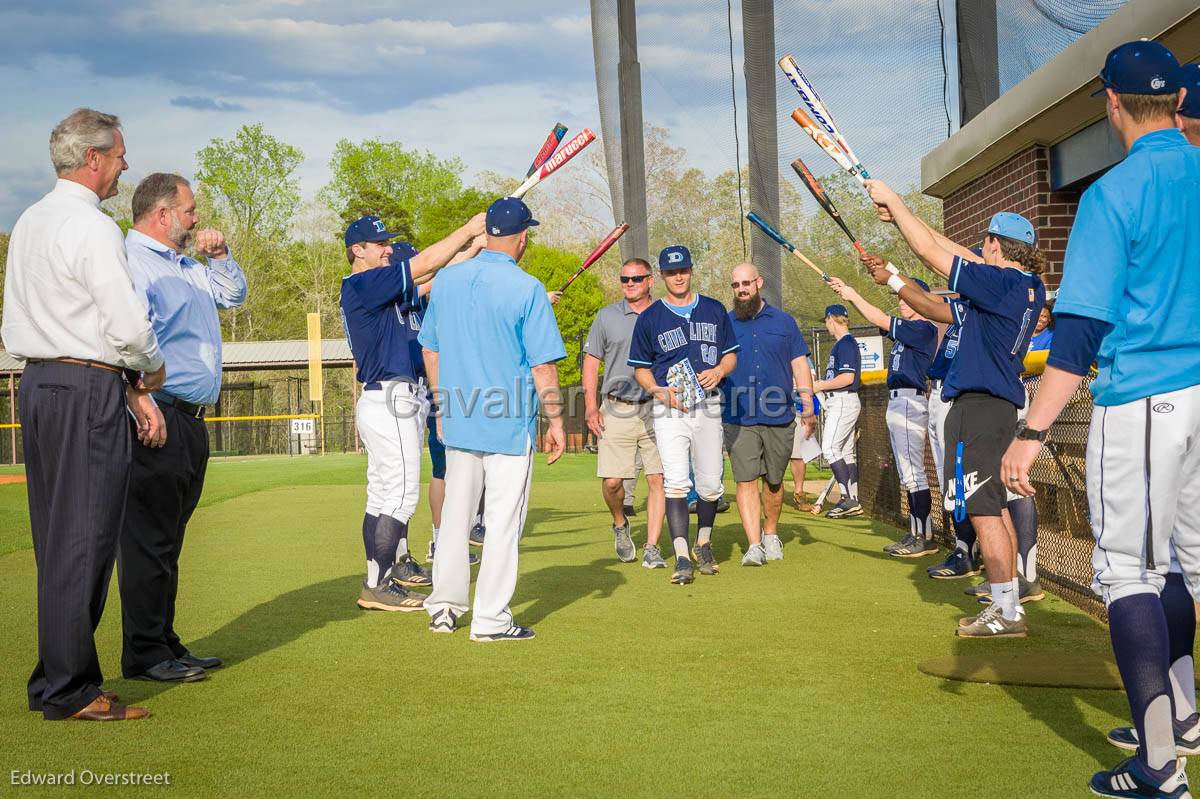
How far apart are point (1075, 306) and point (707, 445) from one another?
491cm

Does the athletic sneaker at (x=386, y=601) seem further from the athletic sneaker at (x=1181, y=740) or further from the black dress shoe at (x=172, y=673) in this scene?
the athletic sneaker at (x=1181, y=740)

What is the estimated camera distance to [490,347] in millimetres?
5918

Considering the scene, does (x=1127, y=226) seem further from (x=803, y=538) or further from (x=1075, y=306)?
(x=803, y=538)

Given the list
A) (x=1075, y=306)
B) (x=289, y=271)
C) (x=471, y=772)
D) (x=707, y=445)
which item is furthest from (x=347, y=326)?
(x=289, y=271)

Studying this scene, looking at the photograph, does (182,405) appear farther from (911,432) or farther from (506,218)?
(911,432)

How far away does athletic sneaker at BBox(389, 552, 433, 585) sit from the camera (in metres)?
7.52

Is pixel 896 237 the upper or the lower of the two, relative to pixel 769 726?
upper

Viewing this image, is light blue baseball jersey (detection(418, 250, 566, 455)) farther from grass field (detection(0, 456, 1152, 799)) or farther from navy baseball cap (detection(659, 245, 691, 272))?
navy baseball cap (detection(659, 245, 691, 272))

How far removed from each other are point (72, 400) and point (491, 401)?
223 cm

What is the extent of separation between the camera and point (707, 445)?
8172 millimetres

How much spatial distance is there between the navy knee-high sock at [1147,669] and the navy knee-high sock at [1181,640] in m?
0.19

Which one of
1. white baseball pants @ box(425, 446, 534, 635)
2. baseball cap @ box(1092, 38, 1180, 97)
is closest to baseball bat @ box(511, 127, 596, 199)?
white baseball pants @ box(425, 446, 534, 635)

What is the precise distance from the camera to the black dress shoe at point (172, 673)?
4.91 metres

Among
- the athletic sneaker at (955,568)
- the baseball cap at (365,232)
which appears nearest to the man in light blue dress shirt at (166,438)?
the baseball cap at (365,232)
